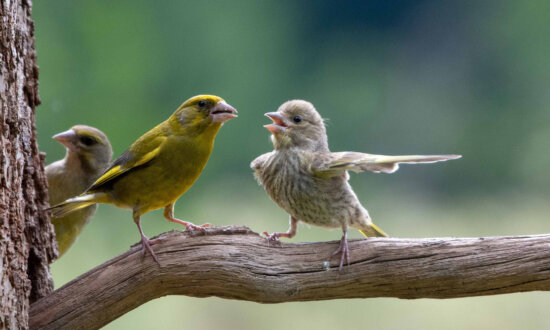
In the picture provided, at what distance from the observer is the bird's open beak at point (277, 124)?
10.0 feet

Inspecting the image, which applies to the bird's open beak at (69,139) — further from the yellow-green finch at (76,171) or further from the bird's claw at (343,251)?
the bird's claw at (343,251)

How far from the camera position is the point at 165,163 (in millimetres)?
2830

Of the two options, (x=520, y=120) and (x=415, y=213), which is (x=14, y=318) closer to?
(x=415, y=213)

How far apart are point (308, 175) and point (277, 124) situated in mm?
344

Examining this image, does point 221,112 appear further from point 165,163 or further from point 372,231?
point 372,231

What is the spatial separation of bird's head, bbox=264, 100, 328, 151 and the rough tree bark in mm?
1103

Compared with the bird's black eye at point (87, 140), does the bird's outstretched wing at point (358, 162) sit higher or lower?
lower

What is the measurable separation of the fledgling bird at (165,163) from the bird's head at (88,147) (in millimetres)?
614

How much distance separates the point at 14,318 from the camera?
2.40 metres

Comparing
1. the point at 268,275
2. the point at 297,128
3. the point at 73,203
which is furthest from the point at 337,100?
the point at 268,275

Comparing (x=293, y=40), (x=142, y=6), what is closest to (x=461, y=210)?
(x=293, y=40)

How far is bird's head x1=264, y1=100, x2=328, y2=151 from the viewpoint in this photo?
309 cm

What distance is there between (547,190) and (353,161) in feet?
10.3

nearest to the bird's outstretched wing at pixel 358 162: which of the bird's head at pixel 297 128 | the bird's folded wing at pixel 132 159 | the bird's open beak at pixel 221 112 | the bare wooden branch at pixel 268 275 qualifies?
the bird's head at pixel 297 128
